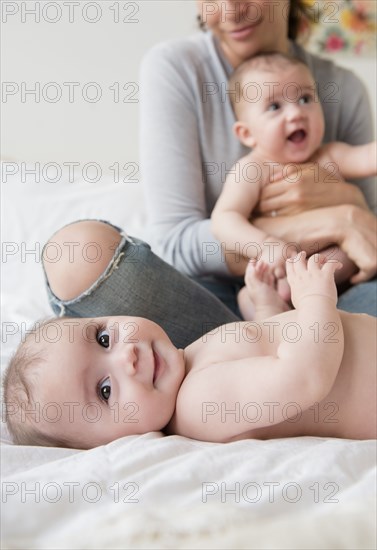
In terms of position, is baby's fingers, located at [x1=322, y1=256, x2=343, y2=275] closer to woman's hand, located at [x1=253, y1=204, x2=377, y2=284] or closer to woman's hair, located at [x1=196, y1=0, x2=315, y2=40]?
woman's hand, located at [x1=253, y1=204, x2=377, y2=284]

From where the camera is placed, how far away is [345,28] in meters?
2.31

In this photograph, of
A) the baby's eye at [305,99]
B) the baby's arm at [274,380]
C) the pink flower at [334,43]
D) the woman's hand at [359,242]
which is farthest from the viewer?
the pink flower at [334,43]

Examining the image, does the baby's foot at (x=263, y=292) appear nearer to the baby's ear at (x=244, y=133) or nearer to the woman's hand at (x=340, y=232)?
the woman's hand at (x=340, y=232)

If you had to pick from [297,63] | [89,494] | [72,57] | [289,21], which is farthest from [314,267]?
[72,57]

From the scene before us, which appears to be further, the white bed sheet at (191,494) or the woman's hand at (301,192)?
the woman's hand at (301,192)

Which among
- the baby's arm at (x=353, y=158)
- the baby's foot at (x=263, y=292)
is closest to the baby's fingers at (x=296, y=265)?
the baby's foot at (x=263, y=292)

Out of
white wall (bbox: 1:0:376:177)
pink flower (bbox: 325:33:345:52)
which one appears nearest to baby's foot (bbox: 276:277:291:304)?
white wall (bbox: 1:0:376:177)

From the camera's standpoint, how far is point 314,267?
911mm

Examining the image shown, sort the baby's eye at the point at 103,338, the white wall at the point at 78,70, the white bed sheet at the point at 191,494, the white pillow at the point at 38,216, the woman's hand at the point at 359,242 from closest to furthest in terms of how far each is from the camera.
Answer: the white bed sheet at the point at 191,494 < the baby's eye at the point at 103,338 < the woman's hand at the point at 359,242 < the white pillow at the point at 38,216 < the white wall at the point at 78,70

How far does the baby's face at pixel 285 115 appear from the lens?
137 cm

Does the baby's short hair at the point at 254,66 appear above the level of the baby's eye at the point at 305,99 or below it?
above

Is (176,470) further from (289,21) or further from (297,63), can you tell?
(289,21)

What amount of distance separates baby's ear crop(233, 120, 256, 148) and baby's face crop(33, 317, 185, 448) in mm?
666

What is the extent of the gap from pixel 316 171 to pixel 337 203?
80mm
